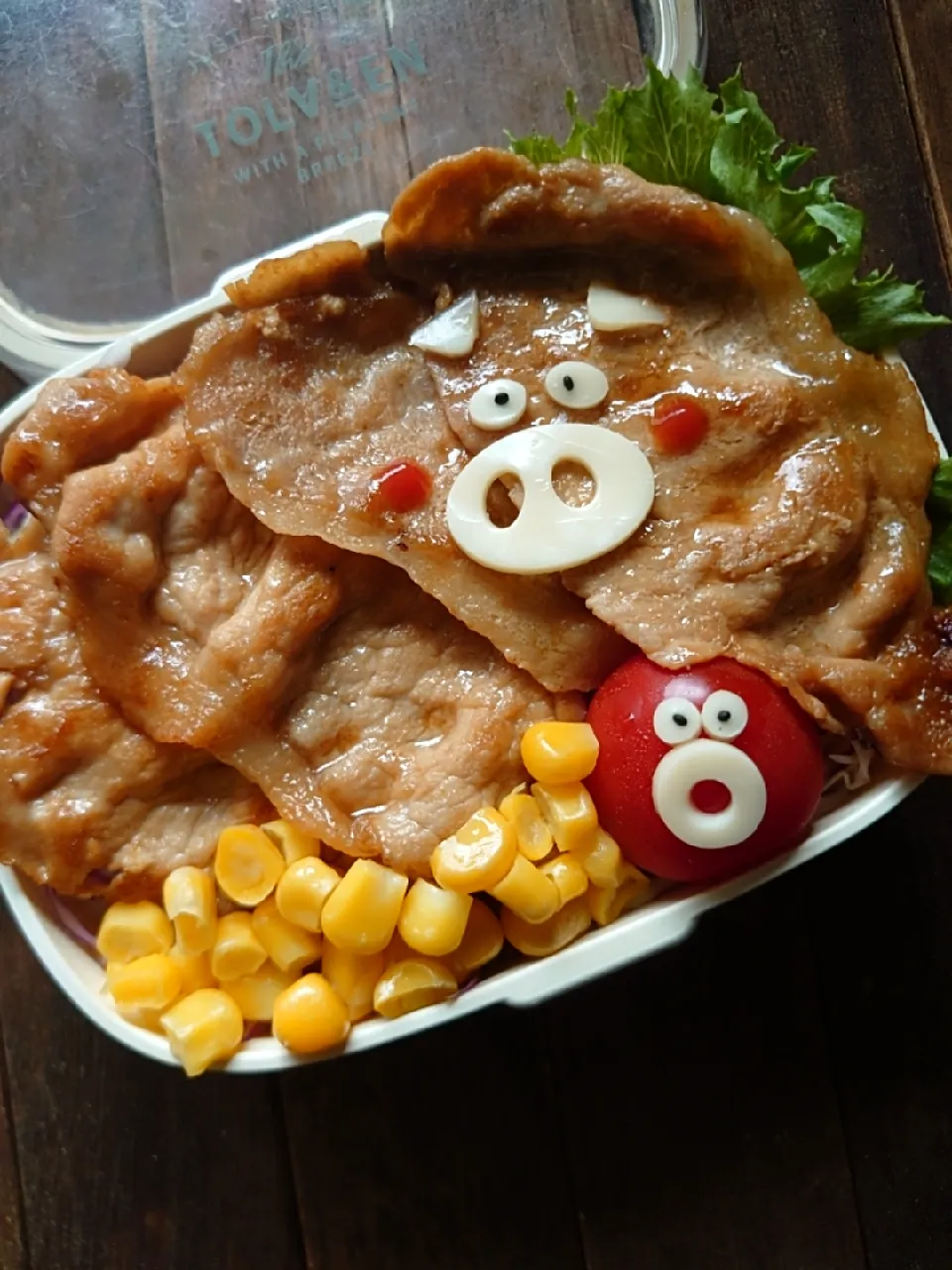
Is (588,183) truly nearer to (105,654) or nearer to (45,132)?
(105,654)

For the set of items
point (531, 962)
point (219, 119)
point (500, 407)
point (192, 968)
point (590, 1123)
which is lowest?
point (590, 1123)

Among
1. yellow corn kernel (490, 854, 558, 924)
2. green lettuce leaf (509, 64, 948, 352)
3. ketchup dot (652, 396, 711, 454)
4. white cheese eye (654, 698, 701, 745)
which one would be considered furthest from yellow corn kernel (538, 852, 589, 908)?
green lettuce leaf (509, 64, 948, 352)

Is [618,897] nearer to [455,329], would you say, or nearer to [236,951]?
[236,951]

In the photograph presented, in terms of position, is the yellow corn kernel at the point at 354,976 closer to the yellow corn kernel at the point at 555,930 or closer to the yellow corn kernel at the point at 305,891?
the yellow corn kernel at the point at 305,891

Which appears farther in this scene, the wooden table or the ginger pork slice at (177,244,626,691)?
the wooden table

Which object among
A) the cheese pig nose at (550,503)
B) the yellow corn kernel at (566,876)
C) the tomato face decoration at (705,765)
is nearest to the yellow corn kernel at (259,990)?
the yellow corn kernel at (566,876)

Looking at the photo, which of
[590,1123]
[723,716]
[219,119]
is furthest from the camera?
[219,119]

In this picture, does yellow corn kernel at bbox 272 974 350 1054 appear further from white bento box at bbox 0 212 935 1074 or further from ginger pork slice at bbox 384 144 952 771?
ginger pork slice at bbox 384 144 952 771

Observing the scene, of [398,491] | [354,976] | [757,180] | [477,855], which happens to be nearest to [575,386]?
[398,491]
